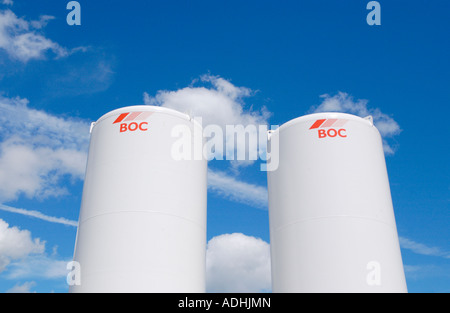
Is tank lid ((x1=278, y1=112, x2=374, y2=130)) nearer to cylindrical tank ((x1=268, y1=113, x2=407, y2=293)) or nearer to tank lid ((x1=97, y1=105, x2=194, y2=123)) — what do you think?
cylindrical tank ((x1=268, y1=113, x2=407, y2=293))

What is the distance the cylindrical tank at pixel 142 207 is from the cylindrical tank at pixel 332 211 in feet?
9.53

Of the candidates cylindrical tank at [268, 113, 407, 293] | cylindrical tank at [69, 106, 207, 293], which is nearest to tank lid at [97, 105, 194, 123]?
cylindrical tank at [69, 106, 207, 293]

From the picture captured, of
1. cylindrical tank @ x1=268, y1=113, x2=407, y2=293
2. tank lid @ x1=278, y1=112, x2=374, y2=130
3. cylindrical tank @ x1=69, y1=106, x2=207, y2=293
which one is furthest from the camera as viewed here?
tank lid @ x1=278, y1=112, x2=374, y2=130

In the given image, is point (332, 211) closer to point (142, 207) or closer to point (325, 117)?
point (325, 117)

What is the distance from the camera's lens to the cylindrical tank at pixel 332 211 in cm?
1518

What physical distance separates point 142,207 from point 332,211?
611cm

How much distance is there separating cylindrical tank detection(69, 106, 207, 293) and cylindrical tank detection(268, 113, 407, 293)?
2906 mm

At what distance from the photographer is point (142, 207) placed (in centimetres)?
1540

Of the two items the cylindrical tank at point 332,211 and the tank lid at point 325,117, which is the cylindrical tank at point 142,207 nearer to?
the cylindrical tank at point 332,211

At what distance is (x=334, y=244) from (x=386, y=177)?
3906mm

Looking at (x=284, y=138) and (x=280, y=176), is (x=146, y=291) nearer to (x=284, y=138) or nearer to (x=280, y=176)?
(x=280, y=176)

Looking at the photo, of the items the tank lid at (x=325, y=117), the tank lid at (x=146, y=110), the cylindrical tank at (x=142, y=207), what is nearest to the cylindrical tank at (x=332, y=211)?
the tank lid at (x=325, y=117)

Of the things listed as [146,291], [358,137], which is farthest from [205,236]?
[358,137]

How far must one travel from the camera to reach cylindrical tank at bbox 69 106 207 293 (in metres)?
14.8
